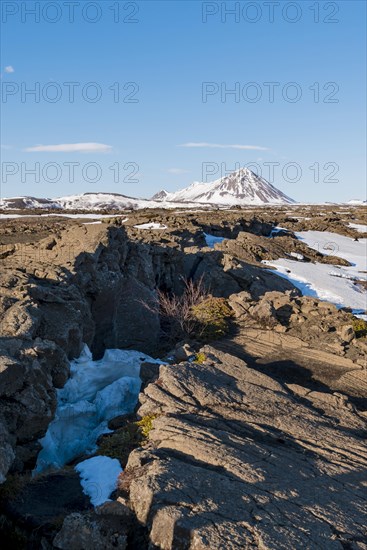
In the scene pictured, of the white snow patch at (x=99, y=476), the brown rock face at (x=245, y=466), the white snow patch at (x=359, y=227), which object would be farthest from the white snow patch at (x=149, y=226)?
the white snow patch at (x=359, y=227)

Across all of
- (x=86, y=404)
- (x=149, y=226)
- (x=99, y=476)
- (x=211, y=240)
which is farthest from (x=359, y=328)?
(x=149, y=226)

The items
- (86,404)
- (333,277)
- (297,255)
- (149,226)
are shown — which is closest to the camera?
(86,404)

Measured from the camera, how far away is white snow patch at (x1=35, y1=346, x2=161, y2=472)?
12500 mm

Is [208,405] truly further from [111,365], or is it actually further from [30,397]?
[111,365]

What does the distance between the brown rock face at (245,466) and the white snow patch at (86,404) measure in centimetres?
206

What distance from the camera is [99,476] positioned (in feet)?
33.9

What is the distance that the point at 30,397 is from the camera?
11.2 meters

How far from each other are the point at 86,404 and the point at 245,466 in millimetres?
6144

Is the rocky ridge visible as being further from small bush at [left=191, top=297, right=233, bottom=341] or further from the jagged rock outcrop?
small bush at [left=191, top=297, right=233, bottom=341]

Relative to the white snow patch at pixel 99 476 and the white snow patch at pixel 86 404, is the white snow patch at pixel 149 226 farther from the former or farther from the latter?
the white snow patch at pixel 99 476

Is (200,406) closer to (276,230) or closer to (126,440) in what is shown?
(126,440)

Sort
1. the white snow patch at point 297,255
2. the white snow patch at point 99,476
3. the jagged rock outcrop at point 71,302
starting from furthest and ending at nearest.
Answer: the white snow patch at point 297,255
the jagged rock outcrop at point 71,302
the white snow patch at point 99,476

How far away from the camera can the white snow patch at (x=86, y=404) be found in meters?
12.5

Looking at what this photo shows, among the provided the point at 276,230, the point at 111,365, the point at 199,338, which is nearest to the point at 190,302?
the point at 199,338
